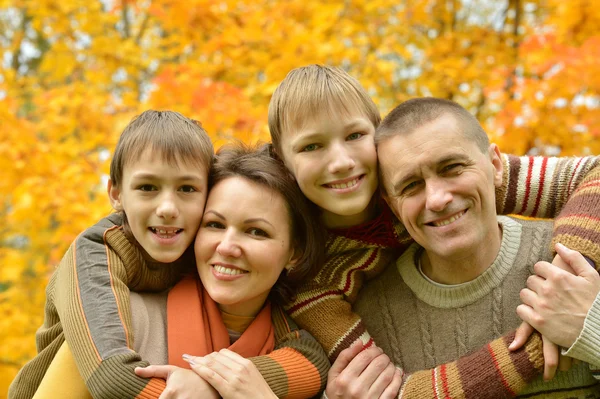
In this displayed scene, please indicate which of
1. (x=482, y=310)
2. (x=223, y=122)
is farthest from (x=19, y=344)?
(x=482, y=310)

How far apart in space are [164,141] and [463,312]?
133cm

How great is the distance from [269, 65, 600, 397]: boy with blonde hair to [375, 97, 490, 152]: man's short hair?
93 millimetres

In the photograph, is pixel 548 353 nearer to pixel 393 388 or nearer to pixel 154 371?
pixel 393 388

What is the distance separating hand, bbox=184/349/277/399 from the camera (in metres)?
2.03

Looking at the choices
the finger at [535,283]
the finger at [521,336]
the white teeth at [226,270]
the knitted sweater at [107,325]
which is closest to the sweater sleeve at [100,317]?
the knitted sweater at [107,325]

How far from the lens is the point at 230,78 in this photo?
14.9 feet

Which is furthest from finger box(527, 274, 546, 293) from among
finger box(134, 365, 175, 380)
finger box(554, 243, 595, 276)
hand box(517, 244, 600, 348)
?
finger box(134, 365, 175, 380)

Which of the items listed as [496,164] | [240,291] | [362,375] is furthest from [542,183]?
[240,291]

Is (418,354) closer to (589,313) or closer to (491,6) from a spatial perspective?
(589,313)

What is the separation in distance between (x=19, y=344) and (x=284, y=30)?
2.76 metres

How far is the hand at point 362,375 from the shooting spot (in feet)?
7.25

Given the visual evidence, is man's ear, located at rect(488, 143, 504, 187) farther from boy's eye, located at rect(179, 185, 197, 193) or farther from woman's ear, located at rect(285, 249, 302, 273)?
boy's eye, located at rect(179, 185, 197, 193)

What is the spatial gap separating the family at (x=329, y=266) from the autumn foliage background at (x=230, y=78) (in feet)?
4.06

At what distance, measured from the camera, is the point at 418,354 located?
2.39 meters
